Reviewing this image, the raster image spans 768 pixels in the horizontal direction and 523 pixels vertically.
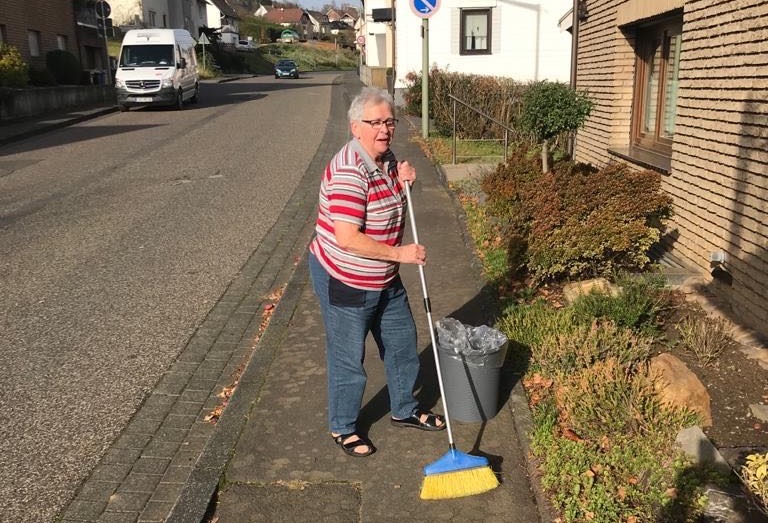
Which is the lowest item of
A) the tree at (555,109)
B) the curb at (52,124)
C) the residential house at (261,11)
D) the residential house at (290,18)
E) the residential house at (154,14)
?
the curb at (52,124)

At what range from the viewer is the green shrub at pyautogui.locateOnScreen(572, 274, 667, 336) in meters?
5.15

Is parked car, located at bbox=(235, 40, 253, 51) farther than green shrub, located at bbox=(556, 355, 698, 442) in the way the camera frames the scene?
Yes

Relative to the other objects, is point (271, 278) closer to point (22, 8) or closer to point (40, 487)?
point (40, 487)

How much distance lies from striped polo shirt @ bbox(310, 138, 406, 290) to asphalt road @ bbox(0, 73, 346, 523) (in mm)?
1718

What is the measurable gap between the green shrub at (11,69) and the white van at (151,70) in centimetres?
283

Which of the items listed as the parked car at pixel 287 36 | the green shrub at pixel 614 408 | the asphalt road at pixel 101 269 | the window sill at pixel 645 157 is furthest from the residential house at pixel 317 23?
the green shrub at pixel 614 408

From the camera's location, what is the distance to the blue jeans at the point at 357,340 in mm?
3748

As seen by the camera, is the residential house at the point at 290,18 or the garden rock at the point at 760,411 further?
the residential house at the point at 290,18

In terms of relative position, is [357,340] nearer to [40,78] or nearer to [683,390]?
[683,390]

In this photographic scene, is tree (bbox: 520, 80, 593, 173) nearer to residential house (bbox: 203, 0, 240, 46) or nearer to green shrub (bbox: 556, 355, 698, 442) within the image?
green shrub (bbox: 556, 355, 698, 442)

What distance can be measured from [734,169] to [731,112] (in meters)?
0.45

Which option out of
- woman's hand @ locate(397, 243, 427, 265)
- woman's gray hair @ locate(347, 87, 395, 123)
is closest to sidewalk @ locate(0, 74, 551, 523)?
woman's hand @ locate(397, 243, 427, 265)

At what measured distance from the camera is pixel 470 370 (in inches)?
161

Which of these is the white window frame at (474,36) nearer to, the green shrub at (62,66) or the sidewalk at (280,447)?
the green shrub at (62,66)
